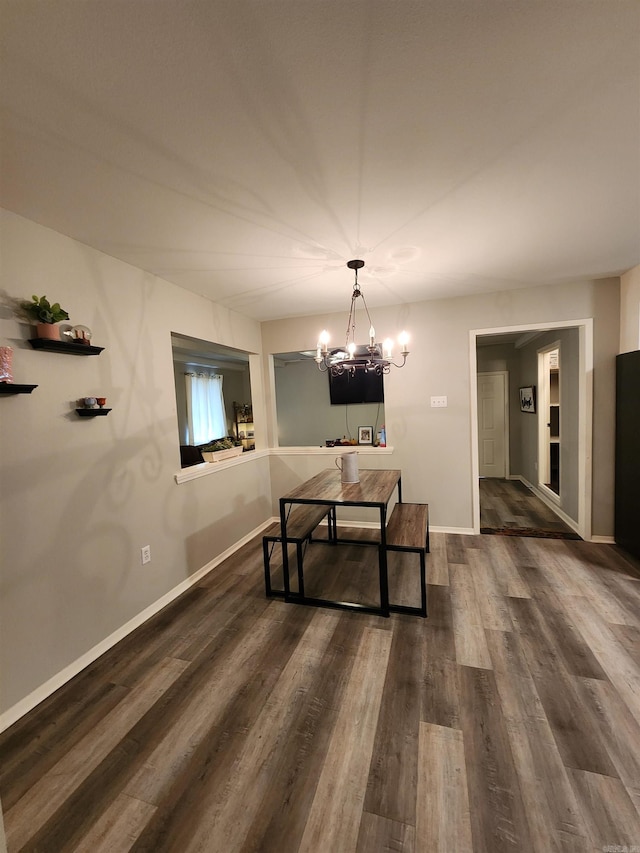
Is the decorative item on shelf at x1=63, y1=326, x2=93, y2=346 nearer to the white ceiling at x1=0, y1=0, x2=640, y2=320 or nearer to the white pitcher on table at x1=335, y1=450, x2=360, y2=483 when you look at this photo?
the white ceiling at x1=0, y1=0, x2=640, y2=320

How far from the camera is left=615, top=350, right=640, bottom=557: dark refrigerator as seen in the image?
283 cm

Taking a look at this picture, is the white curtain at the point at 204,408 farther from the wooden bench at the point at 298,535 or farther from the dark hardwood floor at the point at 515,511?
the dark hardwood floor at the point at 515,511

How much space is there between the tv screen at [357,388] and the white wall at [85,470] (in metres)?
2.58

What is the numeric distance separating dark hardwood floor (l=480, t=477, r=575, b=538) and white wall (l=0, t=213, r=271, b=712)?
10.7 ft

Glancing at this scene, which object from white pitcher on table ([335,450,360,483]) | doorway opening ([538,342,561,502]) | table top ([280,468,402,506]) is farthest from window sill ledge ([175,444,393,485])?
doorway opening ([538,342,561,502])

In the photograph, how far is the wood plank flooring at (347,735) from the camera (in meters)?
1.17

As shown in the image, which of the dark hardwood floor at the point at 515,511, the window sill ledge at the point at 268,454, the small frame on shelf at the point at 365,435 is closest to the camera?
the window sill ledge at the point at 268,454

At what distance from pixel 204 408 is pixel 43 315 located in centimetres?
484

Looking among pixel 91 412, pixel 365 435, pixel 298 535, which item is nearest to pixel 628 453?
pixel 365 435

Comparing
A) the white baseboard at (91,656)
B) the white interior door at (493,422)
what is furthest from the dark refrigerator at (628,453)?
the white baseboard at (91,656)

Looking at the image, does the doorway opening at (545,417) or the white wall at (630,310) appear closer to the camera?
the white wall at (630,310)

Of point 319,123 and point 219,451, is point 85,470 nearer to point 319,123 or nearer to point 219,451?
point 219,451

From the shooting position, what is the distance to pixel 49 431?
1850mm

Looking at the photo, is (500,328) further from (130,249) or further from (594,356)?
(130,249)
